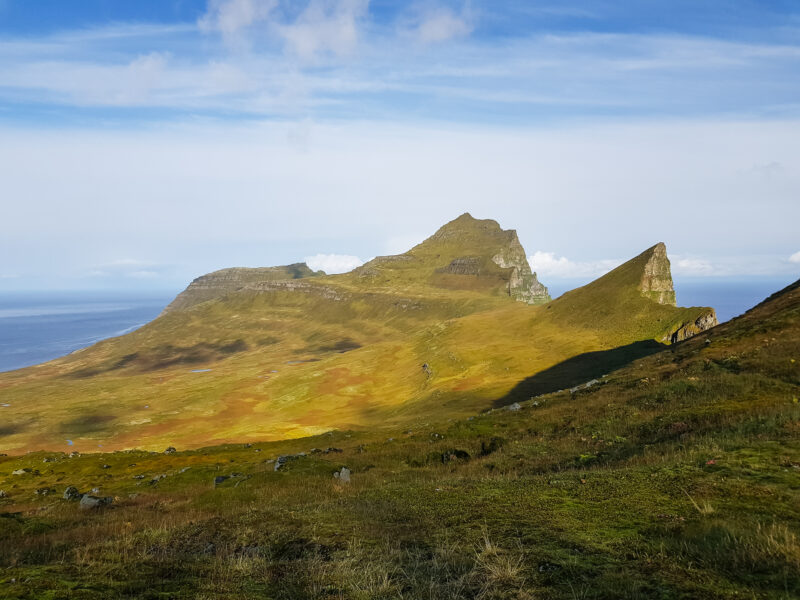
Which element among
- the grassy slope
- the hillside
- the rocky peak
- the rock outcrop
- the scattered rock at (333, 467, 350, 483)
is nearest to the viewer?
the grassy slope

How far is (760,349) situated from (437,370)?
3530 inches

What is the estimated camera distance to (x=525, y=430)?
1335 inches

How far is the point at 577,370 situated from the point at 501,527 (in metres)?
80.6

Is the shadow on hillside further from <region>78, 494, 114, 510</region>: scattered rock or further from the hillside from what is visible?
<region>78, 494, 114, 510</region>: scattered rock

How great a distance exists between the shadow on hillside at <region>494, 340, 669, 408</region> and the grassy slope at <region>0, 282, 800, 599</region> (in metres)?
48.9

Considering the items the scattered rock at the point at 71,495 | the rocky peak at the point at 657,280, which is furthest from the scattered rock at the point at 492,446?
the rocky peak at the point at 657,280

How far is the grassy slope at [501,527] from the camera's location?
8266mm

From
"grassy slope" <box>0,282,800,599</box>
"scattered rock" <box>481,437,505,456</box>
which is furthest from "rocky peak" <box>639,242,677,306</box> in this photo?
"scattered rock" <box>481,437,505,456</box>

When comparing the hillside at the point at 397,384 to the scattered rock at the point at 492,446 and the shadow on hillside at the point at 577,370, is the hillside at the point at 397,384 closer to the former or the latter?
the shadow on hillside at the point at 577,370

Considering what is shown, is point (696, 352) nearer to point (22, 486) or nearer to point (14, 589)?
point (14, 589)

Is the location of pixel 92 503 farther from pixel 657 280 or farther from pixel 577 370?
pixel 657 280

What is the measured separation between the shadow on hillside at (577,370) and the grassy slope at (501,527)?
4895cm

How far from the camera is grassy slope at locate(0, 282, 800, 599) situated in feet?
27.1

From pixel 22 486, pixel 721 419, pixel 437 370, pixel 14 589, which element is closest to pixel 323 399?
pixel 437 370
